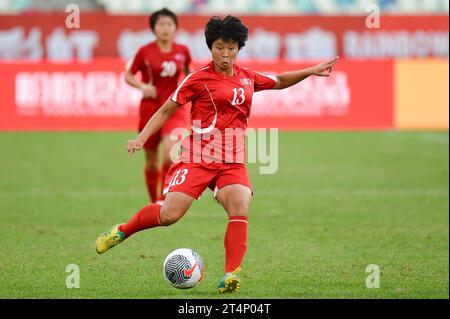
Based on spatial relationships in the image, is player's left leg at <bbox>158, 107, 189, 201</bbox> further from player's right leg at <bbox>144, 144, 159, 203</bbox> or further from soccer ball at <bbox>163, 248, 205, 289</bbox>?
soccer ball at <bbox>163, 248, 205, 289</bbox>

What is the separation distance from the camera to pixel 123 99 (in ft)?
70.2

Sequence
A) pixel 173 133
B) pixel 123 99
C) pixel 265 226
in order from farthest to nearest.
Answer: pixel 123 99
pixel 173 133
pixel 265 226

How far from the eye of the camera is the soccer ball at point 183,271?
23.5 ft

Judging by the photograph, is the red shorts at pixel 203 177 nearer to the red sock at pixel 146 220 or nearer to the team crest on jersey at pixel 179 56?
the red sock at pixel 146 220

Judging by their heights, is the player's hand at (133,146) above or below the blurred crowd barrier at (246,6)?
below

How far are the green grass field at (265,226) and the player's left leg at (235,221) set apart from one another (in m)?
0.27

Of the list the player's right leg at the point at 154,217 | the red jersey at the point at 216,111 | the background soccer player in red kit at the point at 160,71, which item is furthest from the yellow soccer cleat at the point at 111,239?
the background soccer player in red kit at the point at 160,71

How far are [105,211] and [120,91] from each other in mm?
9927

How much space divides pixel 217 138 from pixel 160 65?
13.8ft

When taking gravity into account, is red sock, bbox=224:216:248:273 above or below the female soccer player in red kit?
below

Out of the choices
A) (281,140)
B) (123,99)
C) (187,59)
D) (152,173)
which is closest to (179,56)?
(187,59)

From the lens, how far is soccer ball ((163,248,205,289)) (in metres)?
7.16

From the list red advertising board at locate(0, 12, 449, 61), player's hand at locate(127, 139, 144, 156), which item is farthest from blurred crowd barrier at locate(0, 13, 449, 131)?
player's hand at locate(127, 139, 144, 156)

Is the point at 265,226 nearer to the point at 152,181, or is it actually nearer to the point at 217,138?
the point at 152,181
